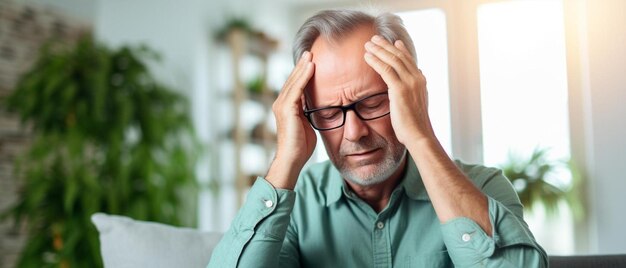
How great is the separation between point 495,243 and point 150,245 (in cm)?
76

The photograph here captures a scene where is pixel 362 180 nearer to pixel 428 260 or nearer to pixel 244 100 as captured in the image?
pixel 428 260

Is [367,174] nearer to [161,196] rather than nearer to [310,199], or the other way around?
[310,199]

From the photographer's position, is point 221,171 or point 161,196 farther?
point 221,171

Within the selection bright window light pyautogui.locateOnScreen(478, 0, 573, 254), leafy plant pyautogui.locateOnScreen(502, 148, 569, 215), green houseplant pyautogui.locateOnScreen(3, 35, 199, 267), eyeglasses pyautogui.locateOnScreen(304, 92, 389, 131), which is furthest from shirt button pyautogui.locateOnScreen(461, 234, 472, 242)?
bright window light pyautogui.locateOnScreen(478, 0, 573, 254)

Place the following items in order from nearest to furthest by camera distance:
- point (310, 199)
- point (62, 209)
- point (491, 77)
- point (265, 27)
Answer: point (310, 199), point (62, 209), point (491, 77), point (265, 27)

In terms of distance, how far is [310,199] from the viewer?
1.52 meters

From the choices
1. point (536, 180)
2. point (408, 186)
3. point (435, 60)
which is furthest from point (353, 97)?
point (435, 60)

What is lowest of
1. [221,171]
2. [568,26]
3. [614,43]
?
[221,171]

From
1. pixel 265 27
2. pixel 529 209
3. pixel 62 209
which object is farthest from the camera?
pixel 265 27

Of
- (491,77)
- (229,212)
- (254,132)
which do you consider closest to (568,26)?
(491,77)

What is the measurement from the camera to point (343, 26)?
1.43m

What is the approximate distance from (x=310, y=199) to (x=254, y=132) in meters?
3.54

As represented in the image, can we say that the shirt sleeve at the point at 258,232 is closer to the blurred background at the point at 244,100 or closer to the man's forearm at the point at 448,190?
the man's forearm at the point at 448,190

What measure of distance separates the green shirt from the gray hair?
1.03ft
